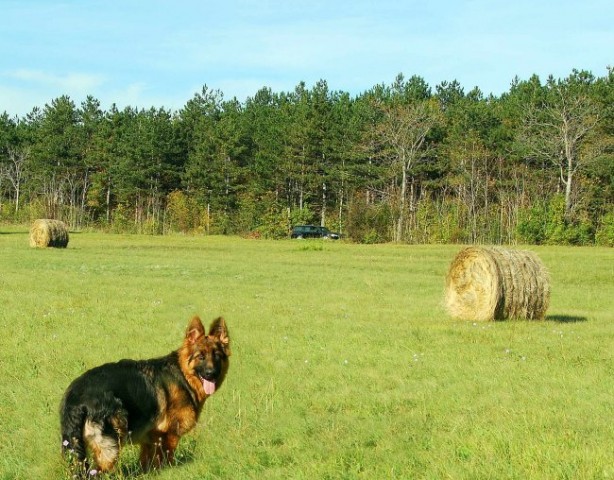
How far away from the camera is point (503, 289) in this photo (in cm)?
1639

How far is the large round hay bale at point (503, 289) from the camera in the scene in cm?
1642

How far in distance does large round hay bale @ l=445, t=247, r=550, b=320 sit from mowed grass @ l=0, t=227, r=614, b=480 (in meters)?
0.60

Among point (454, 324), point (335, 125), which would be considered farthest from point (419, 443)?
point (335, 125)

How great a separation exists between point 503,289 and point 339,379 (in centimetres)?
763

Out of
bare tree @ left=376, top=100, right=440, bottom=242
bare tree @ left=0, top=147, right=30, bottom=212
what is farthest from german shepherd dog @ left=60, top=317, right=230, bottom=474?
bare tree @ left=0, top=147, right=30, bottom=212

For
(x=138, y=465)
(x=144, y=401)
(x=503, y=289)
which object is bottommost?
(x=138, y=465)

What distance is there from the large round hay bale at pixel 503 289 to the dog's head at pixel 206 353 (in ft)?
34.6

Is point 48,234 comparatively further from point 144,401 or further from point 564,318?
point 144,401

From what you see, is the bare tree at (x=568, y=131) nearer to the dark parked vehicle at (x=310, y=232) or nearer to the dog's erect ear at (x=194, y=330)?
the dark parked vehicle at (x=310, y=232)

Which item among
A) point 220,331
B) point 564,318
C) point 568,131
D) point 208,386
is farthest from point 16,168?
point 208,386

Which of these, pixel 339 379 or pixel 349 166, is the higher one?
pixel 349 166

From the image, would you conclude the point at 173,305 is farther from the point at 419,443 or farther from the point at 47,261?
the point at 47,261

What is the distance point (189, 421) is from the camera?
22.2 ft

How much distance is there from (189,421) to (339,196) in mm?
76674
